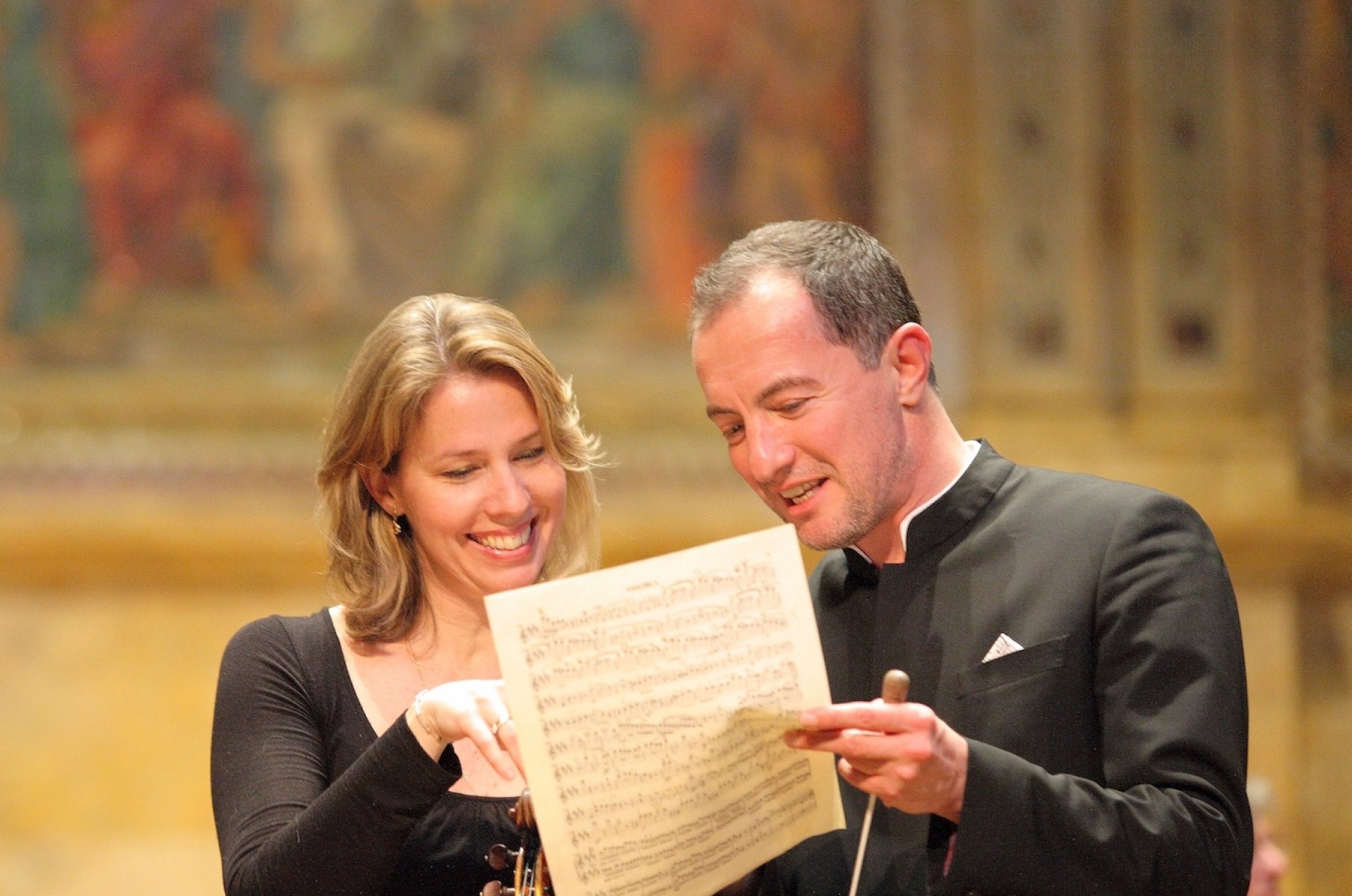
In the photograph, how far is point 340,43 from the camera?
6699 millimetres

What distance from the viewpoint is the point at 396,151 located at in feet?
22.0

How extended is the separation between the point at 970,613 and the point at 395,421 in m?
1.06

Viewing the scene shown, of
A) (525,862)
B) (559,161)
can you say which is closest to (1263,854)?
(525,862)

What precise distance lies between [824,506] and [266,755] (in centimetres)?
100

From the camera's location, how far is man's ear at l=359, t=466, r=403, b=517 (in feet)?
9.19

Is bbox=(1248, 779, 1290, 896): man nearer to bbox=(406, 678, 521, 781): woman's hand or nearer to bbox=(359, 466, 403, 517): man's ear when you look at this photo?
bbox=(359, 466, 403, 517): man's ear

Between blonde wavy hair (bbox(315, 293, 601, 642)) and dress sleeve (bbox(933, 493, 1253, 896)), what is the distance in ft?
3.46

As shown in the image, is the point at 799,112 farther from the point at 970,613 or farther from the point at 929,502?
the point at 970,613

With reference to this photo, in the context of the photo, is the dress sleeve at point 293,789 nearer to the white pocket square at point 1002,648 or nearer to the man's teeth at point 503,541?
the man's teeth at point 503,541

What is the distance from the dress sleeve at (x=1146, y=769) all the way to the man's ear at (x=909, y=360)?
0.42 m

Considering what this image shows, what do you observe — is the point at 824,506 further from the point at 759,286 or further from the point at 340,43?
the point at 340,43

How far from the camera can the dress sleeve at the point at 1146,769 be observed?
2053mm

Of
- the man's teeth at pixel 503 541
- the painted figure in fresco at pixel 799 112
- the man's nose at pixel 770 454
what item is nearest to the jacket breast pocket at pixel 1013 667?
the man's nose at pixel 770 454

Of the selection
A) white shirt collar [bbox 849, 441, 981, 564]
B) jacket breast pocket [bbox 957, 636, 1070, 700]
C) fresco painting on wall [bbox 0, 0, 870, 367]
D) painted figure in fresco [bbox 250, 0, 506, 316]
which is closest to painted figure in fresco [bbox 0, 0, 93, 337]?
fresco painting on wall [bbox 0, 0, 870, 367]
